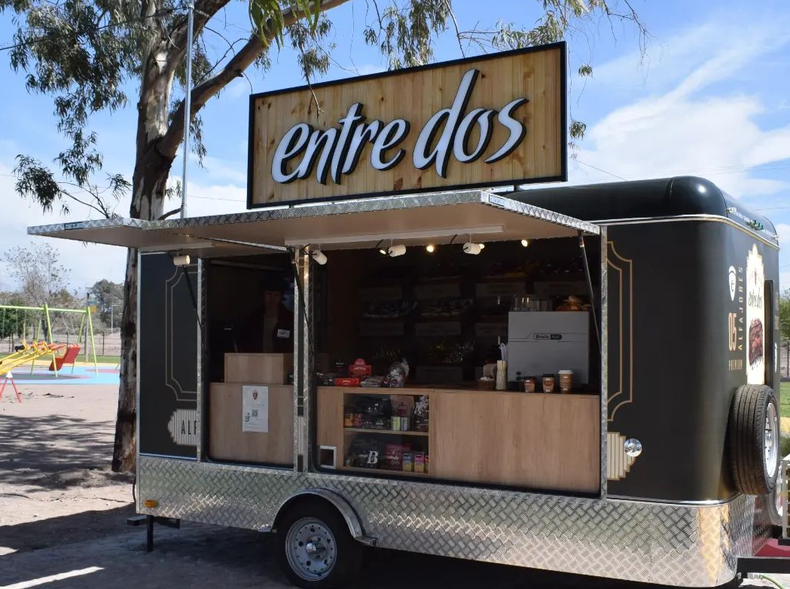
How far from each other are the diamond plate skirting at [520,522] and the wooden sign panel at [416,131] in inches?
98.9

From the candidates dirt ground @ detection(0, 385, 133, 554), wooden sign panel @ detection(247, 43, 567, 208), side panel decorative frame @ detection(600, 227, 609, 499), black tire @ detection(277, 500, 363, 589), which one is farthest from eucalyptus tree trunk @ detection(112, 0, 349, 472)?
side panel decorative frame @ detection(600, 227, 609, 499)

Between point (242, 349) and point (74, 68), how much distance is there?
8273 millimetres

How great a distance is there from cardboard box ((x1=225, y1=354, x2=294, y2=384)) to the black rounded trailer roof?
2.41 meters

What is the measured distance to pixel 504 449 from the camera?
5840 mm

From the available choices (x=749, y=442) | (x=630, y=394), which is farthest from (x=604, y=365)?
(x=749, y=442)

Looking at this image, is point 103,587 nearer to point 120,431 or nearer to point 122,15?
point 120,431

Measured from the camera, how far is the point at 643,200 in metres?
5.39

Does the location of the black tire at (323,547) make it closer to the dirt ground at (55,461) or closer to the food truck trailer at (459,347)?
the food truck trailer at (459,347)

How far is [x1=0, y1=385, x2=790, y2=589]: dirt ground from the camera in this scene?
6461 mm

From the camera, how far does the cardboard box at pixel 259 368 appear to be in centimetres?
695

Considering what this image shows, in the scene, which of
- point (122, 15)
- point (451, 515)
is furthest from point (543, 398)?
point (122, 15)

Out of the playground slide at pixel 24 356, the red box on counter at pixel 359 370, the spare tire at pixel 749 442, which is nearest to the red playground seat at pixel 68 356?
the playground slide at pixel 24 356

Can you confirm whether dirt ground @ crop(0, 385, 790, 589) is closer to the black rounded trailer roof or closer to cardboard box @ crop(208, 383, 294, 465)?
cardboard box @ crop(208, 383, 294, 465)

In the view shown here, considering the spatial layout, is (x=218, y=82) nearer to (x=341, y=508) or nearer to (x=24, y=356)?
(x=341, y=508)
